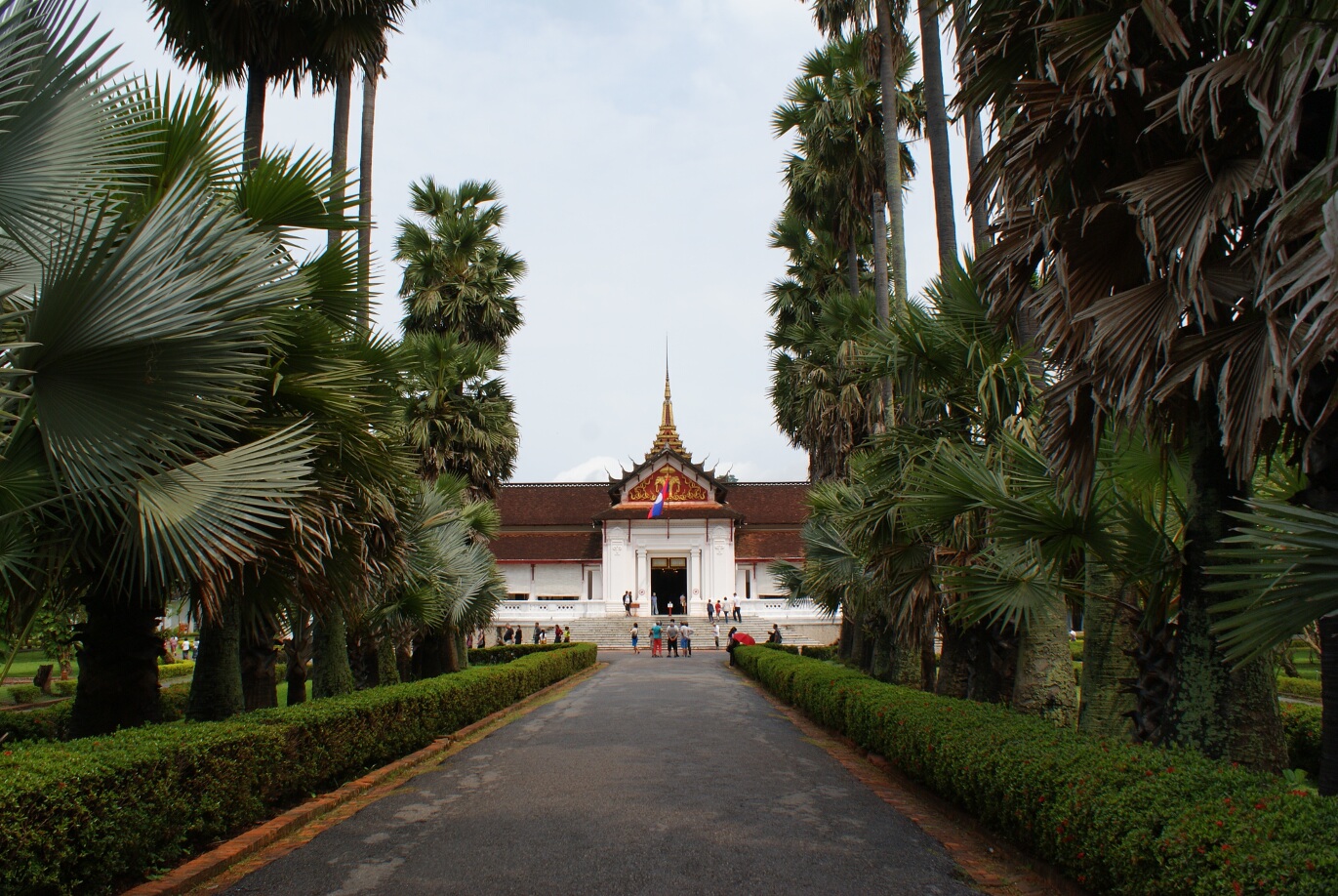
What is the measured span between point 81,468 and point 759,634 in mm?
35150

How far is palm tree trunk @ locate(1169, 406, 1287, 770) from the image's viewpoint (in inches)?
201

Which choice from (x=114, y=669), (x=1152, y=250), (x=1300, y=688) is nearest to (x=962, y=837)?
(x=1152, y=250)

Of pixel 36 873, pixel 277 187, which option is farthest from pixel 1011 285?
pixel 36 873

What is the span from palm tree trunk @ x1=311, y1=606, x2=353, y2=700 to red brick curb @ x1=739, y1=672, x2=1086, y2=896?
5383 mm

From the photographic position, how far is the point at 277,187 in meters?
6.84

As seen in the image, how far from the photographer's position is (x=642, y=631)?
130ft

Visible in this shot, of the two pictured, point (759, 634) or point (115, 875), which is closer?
point (115, 875)

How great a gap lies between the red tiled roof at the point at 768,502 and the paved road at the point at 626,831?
35082 mm

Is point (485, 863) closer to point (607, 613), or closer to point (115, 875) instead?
point (115, 875)

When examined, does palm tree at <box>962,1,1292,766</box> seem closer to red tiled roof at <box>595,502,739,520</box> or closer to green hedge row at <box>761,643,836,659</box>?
green hedge row at <box>761,643,836,659</box>

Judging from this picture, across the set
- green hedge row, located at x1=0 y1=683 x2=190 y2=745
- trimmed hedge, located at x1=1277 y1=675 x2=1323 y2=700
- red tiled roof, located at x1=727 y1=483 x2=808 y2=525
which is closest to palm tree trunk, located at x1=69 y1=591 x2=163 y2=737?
green hedge row, located at x1=0 y1=683 x2=190 y2=745

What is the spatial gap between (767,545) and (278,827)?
128ft

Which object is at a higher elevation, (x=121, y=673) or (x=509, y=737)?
(x=121, y=673)

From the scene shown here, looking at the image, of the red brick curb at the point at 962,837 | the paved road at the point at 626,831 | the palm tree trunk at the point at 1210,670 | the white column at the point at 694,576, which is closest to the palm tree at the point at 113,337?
the paved road at the point at 626,831
